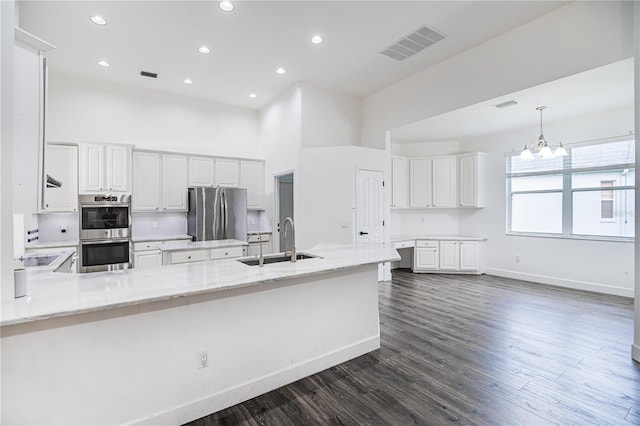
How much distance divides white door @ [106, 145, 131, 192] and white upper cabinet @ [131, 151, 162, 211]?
181 mm

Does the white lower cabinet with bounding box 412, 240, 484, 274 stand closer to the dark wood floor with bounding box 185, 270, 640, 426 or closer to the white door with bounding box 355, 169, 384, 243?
the white door with bounding box 355, 169, 384, 243

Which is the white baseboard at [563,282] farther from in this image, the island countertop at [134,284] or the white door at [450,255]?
the island countertop at [134,284]

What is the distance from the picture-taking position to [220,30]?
3787 mm

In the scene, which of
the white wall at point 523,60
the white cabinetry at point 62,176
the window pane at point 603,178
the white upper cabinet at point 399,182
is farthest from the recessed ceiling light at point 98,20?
the window pane at point 603,178

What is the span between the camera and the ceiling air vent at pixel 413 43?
3850 mm

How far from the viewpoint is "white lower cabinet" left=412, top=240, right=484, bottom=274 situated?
6195mm

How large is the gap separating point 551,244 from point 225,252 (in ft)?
19.1

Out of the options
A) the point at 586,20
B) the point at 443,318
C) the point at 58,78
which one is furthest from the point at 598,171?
the point at 58,78

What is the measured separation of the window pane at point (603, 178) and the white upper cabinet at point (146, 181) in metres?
7.59

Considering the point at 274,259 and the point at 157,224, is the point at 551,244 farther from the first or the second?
the point at 157,224

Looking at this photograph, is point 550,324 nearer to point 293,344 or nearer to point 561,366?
point 561,366

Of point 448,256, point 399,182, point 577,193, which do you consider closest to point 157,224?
point 399,182

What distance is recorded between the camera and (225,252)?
445 centimetres

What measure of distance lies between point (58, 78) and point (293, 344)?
5.93 m
